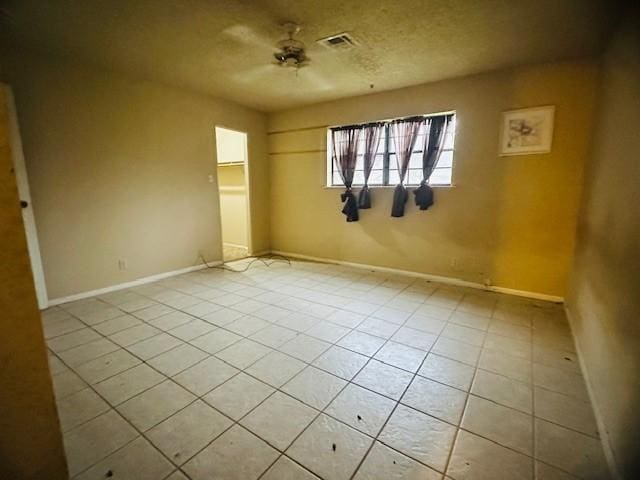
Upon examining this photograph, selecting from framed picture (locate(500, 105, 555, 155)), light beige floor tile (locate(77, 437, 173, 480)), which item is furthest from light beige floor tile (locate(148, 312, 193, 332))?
framed picture (locate(500, 105, 555, 155))

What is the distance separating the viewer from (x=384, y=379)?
188 centimetres

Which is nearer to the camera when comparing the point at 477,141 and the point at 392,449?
the point at 392,449

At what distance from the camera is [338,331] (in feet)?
8.23

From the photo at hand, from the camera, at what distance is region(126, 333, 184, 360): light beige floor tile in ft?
6.98

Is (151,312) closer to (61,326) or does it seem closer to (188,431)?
(61,326)

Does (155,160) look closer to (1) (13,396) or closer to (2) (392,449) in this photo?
(1) (13,396)

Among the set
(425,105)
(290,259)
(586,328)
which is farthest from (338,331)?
(425,105)

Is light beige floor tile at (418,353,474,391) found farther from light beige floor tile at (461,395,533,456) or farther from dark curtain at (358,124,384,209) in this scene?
dark curtain at (358,124,384,209)

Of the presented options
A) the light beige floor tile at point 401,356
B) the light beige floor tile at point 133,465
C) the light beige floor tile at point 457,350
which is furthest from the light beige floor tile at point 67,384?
the light beige floor tile at point 457,350

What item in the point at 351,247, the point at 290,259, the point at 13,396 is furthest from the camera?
the point at 290,259

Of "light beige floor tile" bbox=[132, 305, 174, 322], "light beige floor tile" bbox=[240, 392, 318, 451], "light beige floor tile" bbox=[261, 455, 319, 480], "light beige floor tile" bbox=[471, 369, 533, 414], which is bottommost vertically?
"light beige floor tile" bbox=[471, 369, 533, 414]

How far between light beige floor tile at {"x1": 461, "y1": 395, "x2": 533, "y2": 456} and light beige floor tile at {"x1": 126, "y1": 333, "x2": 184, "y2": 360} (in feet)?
6.85

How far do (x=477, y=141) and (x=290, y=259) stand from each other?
3319 millimetres

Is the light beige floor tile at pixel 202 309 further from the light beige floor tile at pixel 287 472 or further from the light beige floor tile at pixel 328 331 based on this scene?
the light beige floor tile at pixel 287 472
